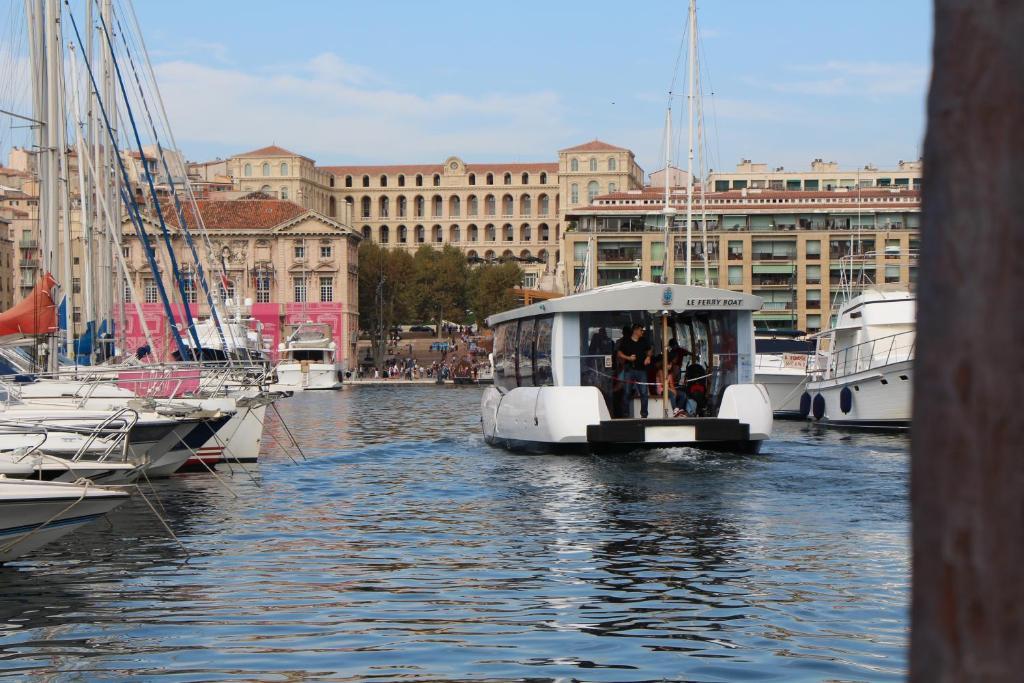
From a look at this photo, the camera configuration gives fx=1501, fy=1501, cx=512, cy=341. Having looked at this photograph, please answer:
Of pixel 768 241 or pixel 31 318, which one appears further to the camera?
pixel 768 241

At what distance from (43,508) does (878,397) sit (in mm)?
26696

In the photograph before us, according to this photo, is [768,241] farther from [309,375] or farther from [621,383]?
[621,383]

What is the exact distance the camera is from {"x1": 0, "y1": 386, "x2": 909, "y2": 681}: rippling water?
991 centimetres

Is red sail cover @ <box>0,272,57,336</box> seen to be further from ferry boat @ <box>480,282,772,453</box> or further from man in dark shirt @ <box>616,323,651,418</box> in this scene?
man in dark shirt @ <box>616,323,651,418</box>

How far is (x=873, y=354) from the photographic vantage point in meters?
37.8

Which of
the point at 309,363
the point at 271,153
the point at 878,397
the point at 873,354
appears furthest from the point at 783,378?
the point at 271,153

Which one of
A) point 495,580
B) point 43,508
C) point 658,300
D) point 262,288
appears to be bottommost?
point 495,580

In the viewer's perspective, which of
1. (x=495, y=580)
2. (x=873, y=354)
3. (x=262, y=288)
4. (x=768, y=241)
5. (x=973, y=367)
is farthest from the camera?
(x=262, y=288)

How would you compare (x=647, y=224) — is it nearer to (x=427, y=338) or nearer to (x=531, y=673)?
(x=427, y=338)

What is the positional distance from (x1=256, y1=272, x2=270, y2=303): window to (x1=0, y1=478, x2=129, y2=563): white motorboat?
11770 centimetres

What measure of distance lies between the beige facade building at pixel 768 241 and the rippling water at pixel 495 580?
8780cm

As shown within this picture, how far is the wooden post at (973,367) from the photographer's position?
2.70 m

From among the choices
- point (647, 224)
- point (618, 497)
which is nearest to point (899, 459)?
point (618, 497)

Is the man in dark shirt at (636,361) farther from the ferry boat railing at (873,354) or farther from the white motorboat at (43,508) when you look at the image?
the white motorboat at (43,508)
